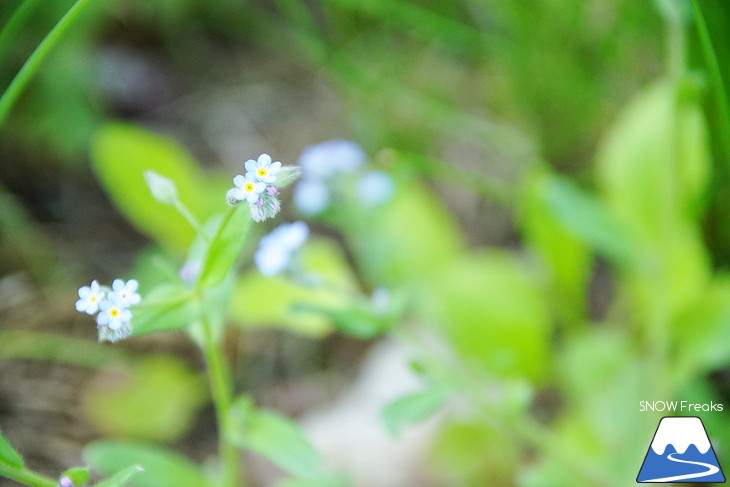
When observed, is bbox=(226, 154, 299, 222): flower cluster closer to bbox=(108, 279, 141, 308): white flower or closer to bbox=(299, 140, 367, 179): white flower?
bbox=(108, 279, 141, 308): white flower

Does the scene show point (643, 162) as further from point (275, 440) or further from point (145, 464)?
point (145, 464)

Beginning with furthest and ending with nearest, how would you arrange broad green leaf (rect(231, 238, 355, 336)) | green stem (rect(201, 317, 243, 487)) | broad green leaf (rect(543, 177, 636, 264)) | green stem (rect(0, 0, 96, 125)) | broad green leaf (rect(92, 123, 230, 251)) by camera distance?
broad green leaf (rect(92, 123, 230, 251)) < broad green leaf (rect(231, 238, 355, 336)) < broad green leaf (rect(543, 177, 636, 264)) < green stem (rect(201, 317, 243, 487)) < green stem (rect(0, 0, 96, 125))

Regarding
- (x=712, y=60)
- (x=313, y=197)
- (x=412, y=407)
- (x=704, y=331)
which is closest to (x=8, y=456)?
(x=412, y=407)

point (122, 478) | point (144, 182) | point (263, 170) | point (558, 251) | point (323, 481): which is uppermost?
point (144, 182)

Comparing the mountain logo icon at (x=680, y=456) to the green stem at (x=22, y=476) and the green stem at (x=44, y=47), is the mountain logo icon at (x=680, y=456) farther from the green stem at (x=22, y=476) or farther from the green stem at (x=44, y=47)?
the green stem at (x=44, y=47)

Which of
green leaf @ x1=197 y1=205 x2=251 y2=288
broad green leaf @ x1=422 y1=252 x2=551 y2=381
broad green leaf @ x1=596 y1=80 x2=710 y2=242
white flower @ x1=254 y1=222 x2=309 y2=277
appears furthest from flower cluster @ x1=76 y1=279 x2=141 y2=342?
broad green leaf @ x1=596 y1=80 x2=710 y2=242

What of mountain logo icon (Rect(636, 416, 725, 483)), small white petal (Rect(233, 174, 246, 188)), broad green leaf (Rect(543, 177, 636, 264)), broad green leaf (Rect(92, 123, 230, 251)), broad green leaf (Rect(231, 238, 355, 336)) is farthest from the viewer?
broad green leaf (Rect(92, 123, 230, 251))
